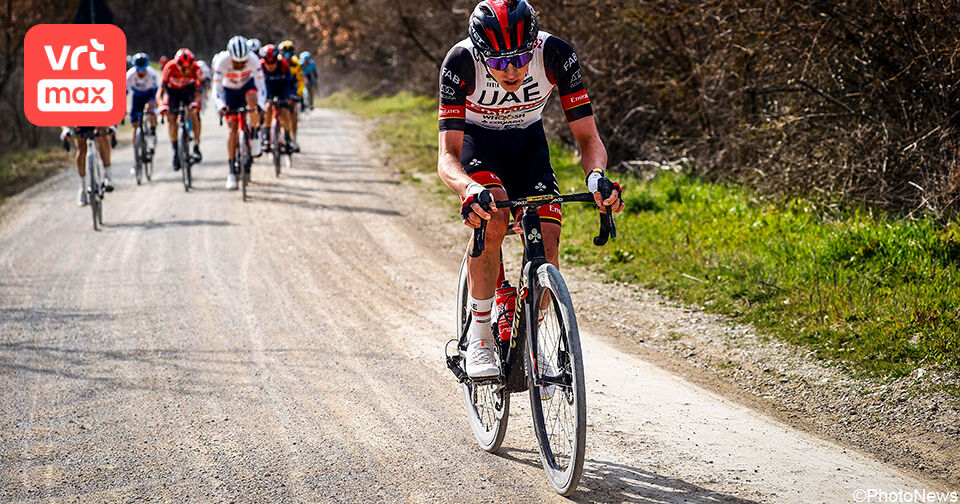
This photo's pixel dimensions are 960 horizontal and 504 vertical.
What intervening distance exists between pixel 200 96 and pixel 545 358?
13149mm

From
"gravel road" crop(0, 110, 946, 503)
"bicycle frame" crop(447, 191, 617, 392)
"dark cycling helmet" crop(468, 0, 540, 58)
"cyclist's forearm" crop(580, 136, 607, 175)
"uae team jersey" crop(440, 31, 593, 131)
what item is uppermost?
"dark cycling helmet" crop(468, 0, 540, 58)

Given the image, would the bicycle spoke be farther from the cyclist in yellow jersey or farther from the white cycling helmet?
the cyclist in yellow jersey

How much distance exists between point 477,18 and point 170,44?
56.4m

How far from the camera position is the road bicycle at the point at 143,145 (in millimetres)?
15891

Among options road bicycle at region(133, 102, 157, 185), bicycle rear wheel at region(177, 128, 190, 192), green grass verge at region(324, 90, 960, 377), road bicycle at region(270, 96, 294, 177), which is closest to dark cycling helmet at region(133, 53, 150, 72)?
road bicycle at region(133, 102, 157, 185)

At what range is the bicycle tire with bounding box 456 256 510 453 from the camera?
448 centimetres

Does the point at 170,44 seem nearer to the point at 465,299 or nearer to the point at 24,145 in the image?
the point at 24,145

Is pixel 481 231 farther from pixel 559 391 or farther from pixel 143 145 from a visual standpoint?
pixel 143 145

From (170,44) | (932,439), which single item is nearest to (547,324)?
(932,439)

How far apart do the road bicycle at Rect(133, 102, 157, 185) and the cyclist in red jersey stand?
91 centimetres

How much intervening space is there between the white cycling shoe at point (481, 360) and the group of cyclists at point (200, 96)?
9833 millimetres

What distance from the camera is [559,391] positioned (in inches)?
160

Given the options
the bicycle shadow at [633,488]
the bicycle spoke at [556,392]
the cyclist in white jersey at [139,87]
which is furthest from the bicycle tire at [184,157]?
the bicycle spoke at [556,392]

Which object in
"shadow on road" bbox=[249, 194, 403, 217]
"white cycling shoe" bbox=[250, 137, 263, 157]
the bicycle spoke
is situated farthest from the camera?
"white cycling shoe" bbox=[250, 137, 263, 157]
